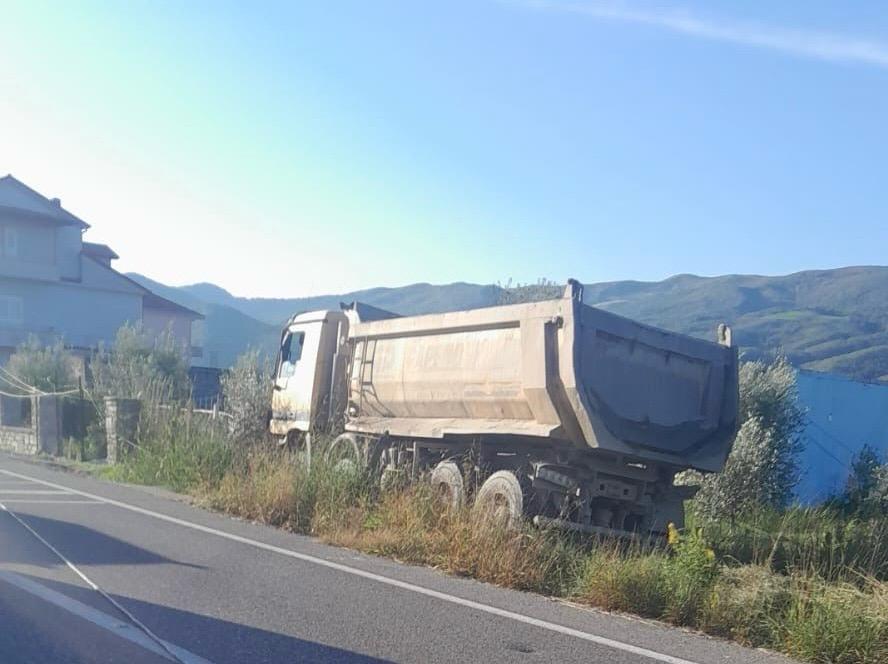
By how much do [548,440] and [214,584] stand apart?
4.05m

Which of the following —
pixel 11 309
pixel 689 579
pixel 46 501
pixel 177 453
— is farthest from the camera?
pixel 11 309

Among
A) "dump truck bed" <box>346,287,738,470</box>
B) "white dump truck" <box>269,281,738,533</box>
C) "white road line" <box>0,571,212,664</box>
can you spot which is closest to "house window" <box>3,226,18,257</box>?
"white dump truck" <box>269,281,738,533</box>

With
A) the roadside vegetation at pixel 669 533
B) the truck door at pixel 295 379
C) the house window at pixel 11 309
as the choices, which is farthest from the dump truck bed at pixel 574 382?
the house window at pixel 11 309

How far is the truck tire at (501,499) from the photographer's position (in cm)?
1096

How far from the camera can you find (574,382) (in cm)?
1066

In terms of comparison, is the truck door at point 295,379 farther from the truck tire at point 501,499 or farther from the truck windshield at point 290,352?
the truck tire at point 501,499

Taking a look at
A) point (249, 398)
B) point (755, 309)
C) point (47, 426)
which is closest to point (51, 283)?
point (47, 426)

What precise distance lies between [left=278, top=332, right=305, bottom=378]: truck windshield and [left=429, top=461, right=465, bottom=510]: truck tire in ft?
17.5

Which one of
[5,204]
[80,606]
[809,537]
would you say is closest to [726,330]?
[809,537]

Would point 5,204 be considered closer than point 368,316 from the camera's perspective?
No

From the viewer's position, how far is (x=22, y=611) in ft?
24.3

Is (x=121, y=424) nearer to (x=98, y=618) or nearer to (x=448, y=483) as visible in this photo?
(x=448, y=483)

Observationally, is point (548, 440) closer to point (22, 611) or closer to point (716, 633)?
point (716, 633)

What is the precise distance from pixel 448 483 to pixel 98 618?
595 centimetres
